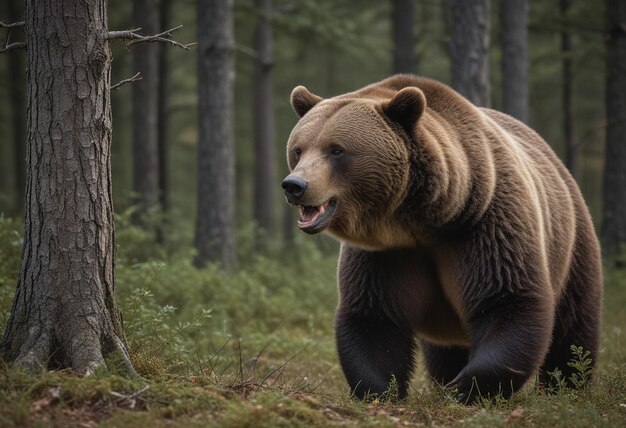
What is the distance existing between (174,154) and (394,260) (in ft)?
89.5

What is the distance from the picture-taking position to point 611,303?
38.8 feet

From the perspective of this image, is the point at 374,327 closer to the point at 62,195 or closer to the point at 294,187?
the point at 294,187

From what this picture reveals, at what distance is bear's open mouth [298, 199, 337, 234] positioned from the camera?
4.88 m

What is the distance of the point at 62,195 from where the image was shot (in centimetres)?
433

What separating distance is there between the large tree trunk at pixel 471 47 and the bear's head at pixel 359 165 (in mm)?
5173

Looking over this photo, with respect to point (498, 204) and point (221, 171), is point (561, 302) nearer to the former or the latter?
point (498, 204)

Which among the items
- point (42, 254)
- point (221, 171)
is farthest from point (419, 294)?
point (221, 171)

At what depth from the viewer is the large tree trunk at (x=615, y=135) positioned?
13.9m

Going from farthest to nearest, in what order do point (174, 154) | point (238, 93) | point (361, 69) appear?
point (174, 154), point (361, 69), point (238, 93)

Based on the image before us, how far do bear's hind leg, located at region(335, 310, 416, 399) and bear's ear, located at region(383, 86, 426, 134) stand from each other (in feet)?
4.88

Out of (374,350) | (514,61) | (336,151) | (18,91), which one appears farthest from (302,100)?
(18,91)

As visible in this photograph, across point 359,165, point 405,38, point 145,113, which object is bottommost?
point 359,165

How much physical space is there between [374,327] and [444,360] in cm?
169

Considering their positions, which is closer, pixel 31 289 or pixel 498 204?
pixel 31 289
